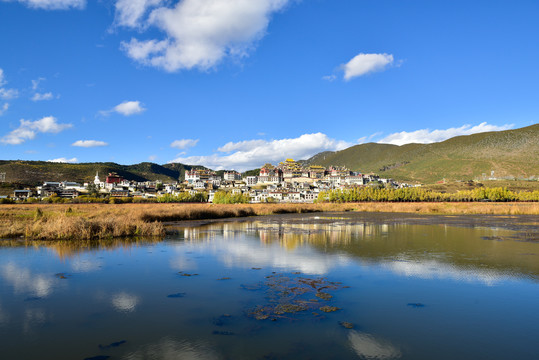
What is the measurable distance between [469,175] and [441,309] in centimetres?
20098

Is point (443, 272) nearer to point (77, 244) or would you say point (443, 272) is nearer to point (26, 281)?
point (26, 281)

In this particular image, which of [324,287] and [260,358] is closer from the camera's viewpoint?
[260,358]

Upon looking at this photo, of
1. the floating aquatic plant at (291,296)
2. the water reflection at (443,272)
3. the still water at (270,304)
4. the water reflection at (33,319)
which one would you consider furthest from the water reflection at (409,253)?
the water reflection at (33,319)

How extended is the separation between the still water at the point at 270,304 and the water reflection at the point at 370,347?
0.03 meters

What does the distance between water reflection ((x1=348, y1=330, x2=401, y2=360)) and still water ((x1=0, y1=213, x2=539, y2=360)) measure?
25 mm

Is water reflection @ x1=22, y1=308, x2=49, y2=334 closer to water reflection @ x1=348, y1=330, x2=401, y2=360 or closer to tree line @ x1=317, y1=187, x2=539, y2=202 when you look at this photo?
A: water reflection @ x1=348, y1=330, x2=401, y2=360

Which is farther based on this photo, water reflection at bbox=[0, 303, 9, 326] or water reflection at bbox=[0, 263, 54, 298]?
water reflection at bbox=[0, 263, 54, 298]

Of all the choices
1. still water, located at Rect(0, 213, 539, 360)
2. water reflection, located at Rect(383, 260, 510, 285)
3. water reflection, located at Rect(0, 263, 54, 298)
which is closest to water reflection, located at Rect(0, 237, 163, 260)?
still water, located at Rect(0, 213, 539, 360)

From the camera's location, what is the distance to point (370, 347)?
335 inches

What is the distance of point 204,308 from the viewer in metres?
11.4

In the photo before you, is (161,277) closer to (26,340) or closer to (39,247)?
(26,340)

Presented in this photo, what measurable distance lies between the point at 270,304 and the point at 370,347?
154 inches

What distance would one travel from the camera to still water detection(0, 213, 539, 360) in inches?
335

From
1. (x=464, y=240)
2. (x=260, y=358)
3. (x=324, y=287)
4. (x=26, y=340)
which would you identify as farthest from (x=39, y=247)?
(x=464, y=240)
